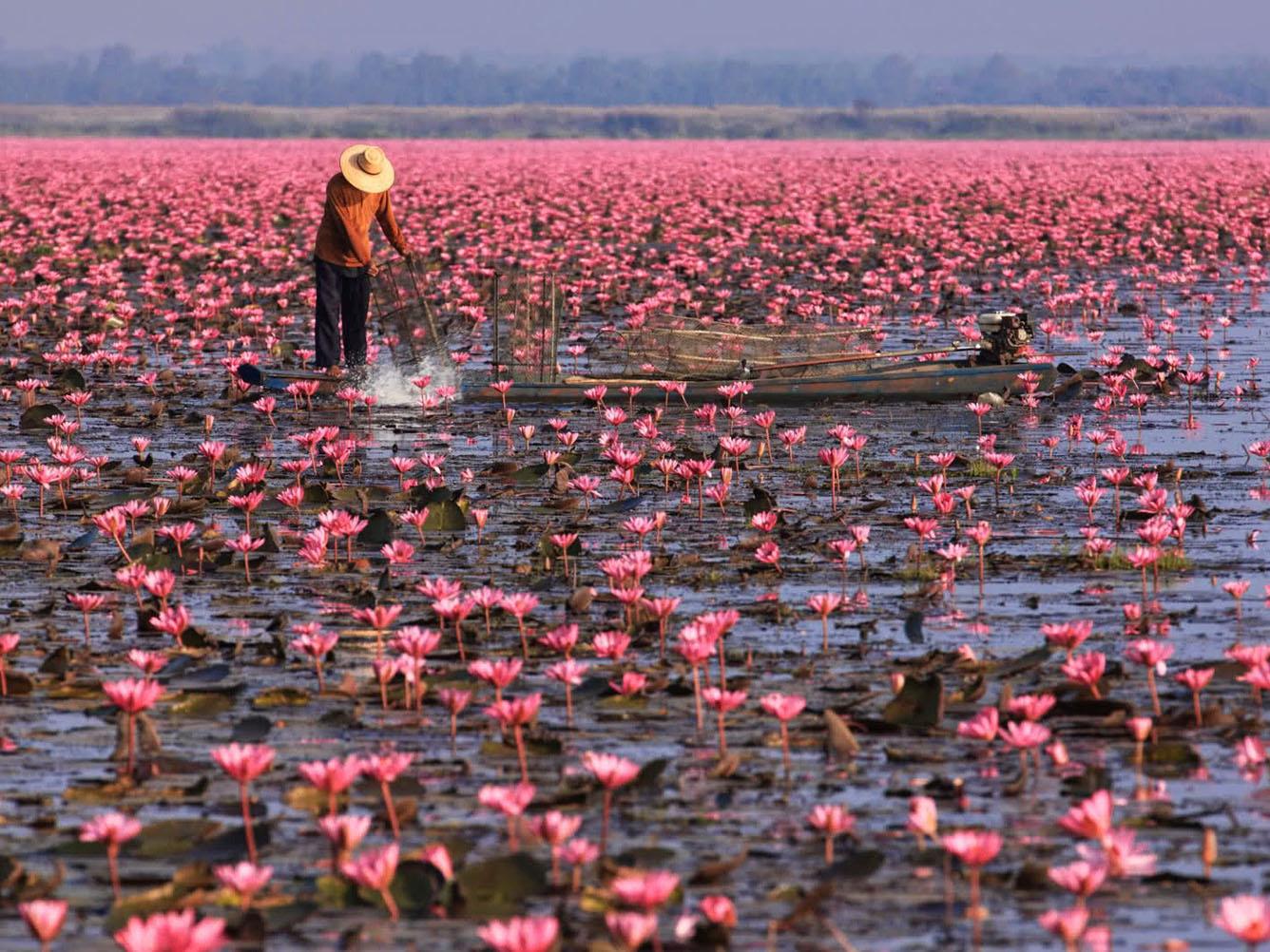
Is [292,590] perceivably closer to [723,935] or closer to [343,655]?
[343,655]

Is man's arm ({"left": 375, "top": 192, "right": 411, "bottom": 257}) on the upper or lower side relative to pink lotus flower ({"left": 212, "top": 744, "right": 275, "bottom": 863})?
upper

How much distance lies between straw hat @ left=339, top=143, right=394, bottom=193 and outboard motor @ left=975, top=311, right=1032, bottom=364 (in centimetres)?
406

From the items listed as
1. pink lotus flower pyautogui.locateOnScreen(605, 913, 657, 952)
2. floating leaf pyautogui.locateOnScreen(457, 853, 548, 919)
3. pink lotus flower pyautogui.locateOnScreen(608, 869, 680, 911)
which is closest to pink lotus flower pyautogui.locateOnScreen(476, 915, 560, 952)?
pink lotus flower pyautogui.locateOnScreen(605, 913, 657, 952)

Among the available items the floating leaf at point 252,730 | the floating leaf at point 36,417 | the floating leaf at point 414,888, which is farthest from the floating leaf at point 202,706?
the floating leaf at point 36,417

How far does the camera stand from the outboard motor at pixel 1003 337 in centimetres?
1470

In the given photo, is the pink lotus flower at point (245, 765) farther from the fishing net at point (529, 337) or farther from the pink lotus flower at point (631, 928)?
the fishing net at point (529, 337)

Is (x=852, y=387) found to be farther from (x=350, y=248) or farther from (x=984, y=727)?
(x=984, y=727)

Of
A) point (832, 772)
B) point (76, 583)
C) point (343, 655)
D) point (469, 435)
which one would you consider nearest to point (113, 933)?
point (832, 772)

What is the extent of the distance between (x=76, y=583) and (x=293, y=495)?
0.91 m

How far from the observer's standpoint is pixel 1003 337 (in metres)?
14.8

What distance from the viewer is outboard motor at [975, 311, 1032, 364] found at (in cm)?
1470

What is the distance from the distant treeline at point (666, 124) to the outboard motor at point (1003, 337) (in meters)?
130

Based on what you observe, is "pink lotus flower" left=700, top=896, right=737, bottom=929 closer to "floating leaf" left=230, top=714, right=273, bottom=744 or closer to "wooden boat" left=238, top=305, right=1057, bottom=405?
"floating leaf" left=230, top=714, right=273, bottom=744

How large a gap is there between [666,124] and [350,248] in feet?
502
